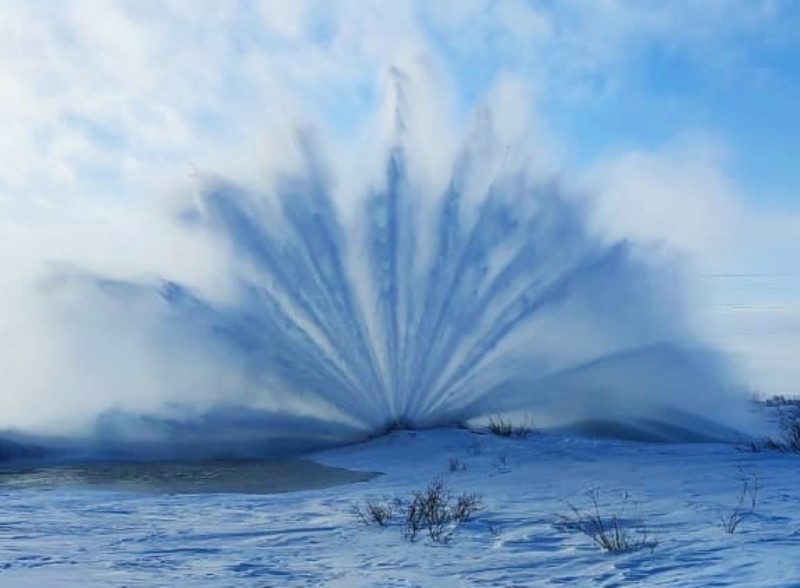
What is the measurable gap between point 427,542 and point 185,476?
7451 mm

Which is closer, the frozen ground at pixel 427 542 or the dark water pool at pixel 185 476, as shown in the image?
the frozen ground at pixel 427 542

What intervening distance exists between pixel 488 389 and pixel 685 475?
8.42 meters

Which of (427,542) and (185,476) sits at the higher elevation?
(185,476)

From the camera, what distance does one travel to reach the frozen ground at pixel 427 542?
6008mm

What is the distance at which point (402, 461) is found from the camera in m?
14.7

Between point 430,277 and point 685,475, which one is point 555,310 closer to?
point 430,277

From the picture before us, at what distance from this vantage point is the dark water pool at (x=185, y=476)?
1217 cm

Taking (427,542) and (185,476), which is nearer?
(427,542)

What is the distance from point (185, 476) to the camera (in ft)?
45.2

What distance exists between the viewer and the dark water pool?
39.9ft

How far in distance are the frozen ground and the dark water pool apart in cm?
82

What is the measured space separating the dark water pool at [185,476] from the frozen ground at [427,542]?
822mm

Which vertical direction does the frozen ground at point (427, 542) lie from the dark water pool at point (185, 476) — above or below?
below

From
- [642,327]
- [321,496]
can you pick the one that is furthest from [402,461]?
[642,327]
